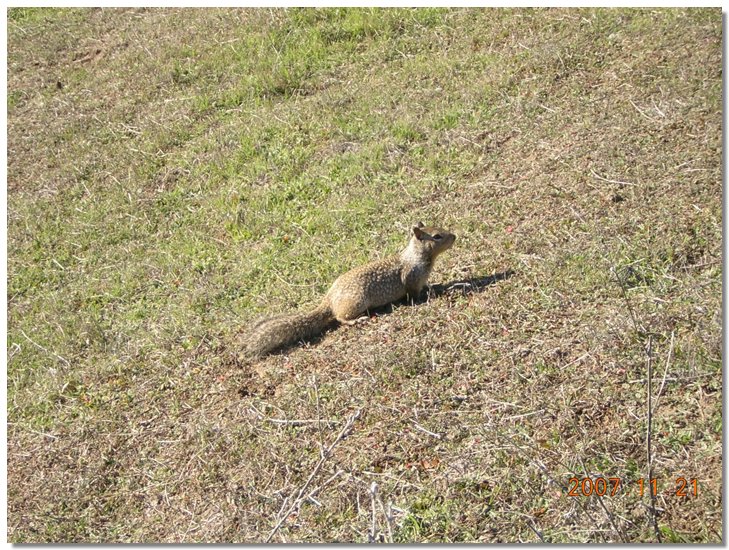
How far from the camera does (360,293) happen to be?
5.73 m

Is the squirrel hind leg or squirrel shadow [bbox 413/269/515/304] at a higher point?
squirrel shadow [bbox 413/269/515/304]

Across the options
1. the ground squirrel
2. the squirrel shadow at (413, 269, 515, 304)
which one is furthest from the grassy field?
the ground squirrel

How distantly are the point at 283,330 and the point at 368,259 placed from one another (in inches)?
48.1

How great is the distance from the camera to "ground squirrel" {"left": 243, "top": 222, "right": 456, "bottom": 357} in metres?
5.66

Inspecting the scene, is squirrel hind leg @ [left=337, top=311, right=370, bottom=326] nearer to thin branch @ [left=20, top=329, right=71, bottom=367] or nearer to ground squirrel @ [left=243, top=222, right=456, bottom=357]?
ground squirrel @ [left=243, top=222, right=456, bottom=357]

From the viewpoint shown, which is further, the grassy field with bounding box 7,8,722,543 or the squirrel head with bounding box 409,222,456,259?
the squirrel head with bounding box 409,222,456,259

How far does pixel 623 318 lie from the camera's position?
16.3 feet

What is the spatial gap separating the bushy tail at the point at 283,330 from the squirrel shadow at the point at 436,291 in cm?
4

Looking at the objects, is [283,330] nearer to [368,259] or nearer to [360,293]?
[360,293]

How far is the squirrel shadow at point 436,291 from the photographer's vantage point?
5789 mm
